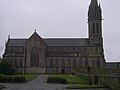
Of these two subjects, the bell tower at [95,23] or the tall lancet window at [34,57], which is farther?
the bell tower at [95,23]

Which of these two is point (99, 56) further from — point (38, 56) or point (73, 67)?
point (38, 56)

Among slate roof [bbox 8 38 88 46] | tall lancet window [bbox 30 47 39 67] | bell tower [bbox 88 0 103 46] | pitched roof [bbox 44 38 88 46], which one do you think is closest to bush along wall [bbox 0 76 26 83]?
tall lancet window [bbox 30 47 39 67]

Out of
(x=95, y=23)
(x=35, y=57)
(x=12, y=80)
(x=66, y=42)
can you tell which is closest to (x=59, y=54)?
(x=35, y=57)

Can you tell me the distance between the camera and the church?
385ft

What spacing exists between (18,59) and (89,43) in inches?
Result: 1254

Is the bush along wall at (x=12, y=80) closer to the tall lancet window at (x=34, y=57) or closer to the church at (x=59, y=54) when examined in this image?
the church at (x=59, y=54)

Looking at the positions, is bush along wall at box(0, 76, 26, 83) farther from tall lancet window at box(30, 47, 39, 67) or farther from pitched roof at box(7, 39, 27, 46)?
pitched roof at box(7, 39, 27, 46)

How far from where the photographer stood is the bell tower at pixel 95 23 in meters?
122

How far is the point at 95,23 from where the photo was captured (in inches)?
4845

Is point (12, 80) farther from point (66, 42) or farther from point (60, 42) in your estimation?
point (66, 42)

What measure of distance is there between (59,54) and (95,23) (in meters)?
20.2

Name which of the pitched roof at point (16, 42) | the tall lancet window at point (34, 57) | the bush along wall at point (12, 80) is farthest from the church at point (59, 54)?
the bush along wall at point (12, 80)

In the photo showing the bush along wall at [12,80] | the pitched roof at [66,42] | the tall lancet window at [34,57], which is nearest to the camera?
the bush along wall at [12,80]

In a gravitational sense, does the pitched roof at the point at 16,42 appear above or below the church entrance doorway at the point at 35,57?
above
